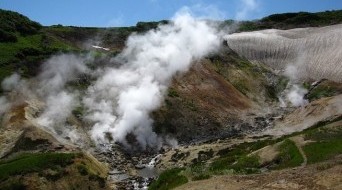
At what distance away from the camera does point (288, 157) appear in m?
42.7

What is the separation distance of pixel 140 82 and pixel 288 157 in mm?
43483

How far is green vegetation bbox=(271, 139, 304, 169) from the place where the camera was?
4112 cm

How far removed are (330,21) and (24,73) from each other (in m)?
87.1

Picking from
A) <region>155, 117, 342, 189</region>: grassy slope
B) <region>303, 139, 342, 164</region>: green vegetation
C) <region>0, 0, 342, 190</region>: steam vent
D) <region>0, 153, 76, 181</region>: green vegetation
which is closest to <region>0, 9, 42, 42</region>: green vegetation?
<region>0, 0, 342, 190</region>: steam vent

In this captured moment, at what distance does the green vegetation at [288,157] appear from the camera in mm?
41119

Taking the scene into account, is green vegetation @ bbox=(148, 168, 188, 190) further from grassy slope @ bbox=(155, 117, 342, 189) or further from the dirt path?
the dirt path

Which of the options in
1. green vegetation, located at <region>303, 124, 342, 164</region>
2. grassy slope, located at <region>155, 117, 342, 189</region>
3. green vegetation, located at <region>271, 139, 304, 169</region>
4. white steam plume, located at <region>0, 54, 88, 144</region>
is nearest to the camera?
green vegetation, located at <region>303, 124, 342, 164</region>

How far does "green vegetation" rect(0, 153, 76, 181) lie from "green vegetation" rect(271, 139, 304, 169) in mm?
20551

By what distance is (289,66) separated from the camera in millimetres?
114438

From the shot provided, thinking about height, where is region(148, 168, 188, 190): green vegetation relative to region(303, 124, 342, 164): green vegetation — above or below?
below

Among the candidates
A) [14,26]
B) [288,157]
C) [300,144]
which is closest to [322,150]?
[288,157]

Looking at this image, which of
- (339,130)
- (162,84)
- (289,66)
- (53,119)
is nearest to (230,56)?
(289,66)

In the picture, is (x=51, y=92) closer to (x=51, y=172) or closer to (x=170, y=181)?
(x=51, y=172)

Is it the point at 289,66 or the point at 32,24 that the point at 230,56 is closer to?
the point at 289,66
